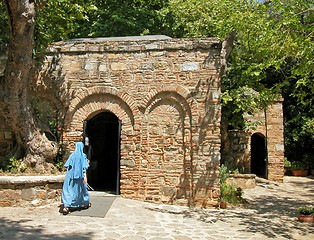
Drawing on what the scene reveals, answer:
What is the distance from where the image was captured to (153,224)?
6414mm

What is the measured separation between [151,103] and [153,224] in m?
3.44

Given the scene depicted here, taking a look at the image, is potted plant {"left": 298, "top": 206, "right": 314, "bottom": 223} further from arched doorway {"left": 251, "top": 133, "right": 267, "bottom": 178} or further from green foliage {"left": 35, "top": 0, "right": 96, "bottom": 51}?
arched doorway {"left": 251, "top": 133, "right": 267, "bottom": 178}

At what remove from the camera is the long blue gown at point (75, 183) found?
6.93 metres

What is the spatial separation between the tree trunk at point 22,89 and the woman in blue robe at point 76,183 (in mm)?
1448

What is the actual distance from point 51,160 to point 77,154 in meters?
1.76

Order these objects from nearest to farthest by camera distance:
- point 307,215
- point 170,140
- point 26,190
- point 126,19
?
point 26,190 < point 307,215 < point 170,140 < point 126,19

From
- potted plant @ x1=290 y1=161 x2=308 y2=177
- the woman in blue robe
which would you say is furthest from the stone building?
potted plant @ x1=290 y1=161 x2=308 y2=177

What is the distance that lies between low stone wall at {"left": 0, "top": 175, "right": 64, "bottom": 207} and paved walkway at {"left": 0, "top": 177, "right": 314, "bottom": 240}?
21 centimetres

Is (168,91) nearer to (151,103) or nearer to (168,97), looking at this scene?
(168,97)

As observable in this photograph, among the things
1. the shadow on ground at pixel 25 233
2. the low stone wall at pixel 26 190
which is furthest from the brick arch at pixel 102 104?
the shadow on ground at pixel 25 233

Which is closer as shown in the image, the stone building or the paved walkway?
the paved walkway

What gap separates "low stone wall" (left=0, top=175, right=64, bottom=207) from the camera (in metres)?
6.81

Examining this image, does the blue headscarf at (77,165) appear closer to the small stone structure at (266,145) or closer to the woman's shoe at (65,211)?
the woman's shoe at (65,211)

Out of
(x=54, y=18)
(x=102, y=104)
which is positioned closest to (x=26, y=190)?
(x=102, y=104)
